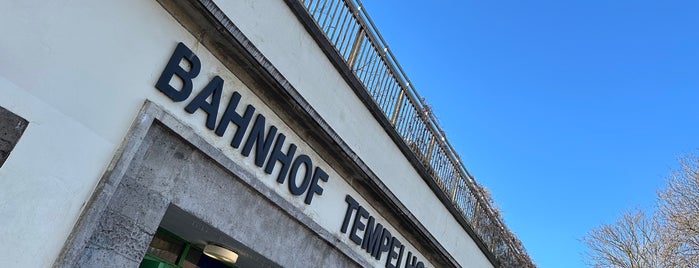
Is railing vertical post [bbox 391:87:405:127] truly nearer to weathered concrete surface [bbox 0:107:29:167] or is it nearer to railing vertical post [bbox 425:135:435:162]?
railing vertical post [bbox 425:135:435:162]

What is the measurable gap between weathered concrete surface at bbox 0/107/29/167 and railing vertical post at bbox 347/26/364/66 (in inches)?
152

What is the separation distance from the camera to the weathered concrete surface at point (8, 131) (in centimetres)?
306

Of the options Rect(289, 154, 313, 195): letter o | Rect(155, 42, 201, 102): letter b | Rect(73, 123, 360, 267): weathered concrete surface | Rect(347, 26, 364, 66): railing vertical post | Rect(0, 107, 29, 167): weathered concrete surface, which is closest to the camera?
Rect(0, 107, 29, 167): weathered concrete surface

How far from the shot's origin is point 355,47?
6.36m

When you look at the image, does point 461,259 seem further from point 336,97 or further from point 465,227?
point 336,97

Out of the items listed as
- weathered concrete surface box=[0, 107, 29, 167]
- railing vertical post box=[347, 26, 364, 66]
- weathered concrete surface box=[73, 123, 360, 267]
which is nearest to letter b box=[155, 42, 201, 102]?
weathered concrete surface box=[73, 123, 360, 267]

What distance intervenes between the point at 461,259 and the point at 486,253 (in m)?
1.46

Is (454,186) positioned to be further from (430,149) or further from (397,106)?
(397,106)

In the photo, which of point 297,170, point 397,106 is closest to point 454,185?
point 397,106

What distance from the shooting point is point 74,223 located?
341 cm

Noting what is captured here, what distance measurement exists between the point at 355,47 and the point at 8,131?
4.21 metres

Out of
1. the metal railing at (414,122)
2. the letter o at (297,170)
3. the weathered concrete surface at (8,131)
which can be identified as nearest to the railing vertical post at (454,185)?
the metal railing at (414,122)

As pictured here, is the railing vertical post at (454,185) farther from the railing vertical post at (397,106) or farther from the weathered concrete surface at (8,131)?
the weathered concrete surface at (8,131)

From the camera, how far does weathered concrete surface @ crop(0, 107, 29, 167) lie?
10.0ft
